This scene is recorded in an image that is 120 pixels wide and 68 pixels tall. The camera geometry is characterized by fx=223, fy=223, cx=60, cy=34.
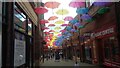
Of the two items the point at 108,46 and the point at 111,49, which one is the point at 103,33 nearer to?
the point at 108,46

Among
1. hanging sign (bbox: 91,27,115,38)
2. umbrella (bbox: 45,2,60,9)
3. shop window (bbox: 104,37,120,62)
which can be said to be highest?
umbrella (bbox: 45,2,60,9)

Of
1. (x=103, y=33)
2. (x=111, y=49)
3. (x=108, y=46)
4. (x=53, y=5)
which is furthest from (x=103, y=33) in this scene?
(x=53, y=5)

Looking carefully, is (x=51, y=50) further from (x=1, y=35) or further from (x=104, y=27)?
(x=1, y=35)

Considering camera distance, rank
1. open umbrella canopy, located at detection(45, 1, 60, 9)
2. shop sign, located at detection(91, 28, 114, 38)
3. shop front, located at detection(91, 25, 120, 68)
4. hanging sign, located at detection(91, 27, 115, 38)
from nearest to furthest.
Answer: open umbrella canopy, located at detection(45, 1, 60, 9) < shop front, located at detection(91, 25, 120, 68) < hanging sign, located at detection(91, 27, 115, 38) < shop sign, located at detection(91, 28, 114, 38)

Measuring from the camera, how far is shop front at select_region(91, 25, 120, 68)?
64.3ft

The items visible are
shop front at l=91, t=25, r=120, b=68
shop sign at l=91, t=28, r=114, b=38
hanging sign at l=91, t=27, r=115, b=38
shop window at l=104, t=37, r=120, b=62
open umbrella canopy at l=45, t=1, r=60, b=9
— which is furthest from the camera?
shop sign at l=91, t=28, r=114, b=38

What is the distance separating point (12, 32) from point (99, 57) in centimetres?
1693

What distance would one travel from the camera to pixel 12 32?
9.55 m

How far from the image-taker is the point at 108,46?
72.3 feet

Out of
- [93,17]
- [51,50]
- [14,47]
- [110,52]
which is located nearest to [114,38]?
[110,52]

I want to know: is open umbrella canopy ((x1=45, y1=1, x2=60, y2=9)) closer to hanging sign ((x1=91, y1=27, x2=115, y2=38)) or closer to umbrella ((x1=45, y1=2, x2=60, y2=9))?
umbrella ((x1=45, y1=2, x2=60, y2=9))

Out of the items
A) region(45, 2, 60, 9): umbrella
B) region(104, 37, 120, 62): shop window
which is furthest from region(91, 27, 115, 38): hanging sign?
region(45, 2, 60, 9): umbrella

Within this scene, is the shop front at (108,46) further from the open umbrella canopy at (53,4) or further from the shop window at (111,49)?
the open umbrella canopy at (53,4)

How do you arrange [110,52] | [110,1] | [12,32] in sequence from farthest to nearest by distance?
[110,52] < [110,1] < [12,32]
